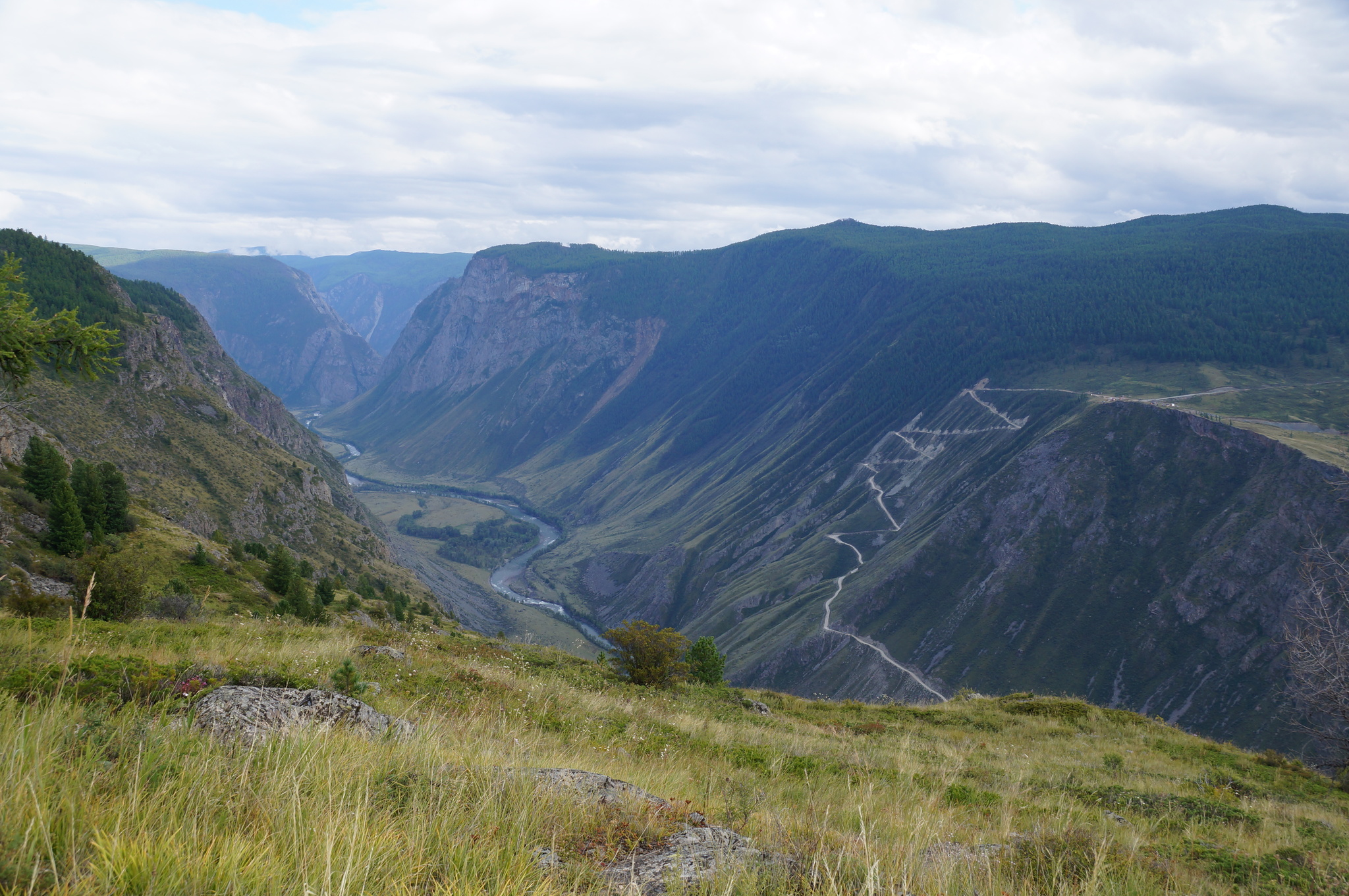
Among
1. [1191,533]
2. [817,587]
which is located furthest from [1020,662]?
[817,587]

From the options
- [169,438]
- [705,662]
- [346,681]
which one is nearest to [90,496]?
[705,662]

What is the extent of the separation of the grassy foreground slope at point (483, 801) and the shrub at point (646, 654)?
6745 mm

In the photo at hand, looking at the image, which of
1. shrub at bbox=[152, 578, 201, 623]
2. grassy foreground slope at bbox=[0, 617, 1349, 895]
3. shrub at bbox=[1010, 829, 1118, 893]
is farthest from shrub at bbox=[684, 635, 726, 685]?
shrub at bbox=[1010, 829, 1118, 893]

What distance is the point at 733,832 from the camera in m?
5.58

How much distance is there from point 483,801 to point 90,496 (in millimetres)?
32276

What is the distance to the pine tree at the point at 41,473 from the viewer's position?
89.2 feet

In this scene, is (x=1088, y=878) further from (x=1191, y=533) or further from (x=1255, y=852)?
(x=1191, y=533)

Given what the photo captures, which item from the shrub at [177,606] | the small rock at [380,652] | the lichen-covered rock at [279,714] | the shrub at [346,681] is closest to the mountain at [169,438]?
the shrub at [177,606]

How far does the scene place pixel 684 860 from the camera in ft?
15.8

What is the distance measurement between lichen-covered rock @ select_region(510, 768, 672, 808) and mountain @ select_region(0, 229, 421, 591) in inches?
1708

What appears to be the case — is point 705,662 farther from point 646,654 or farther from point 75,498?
point 75,498

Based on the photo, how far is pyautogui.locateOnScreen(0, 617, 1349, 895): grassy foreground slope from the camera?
11.5 ft

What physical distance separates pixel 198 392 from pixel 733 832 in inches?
3792

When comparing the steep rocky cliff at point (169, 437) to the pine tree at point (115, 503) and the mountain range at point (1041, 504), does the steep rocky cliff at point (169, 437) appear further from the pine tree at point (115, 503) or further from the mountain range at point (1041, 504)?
the mountain range at point (1041, 504)
